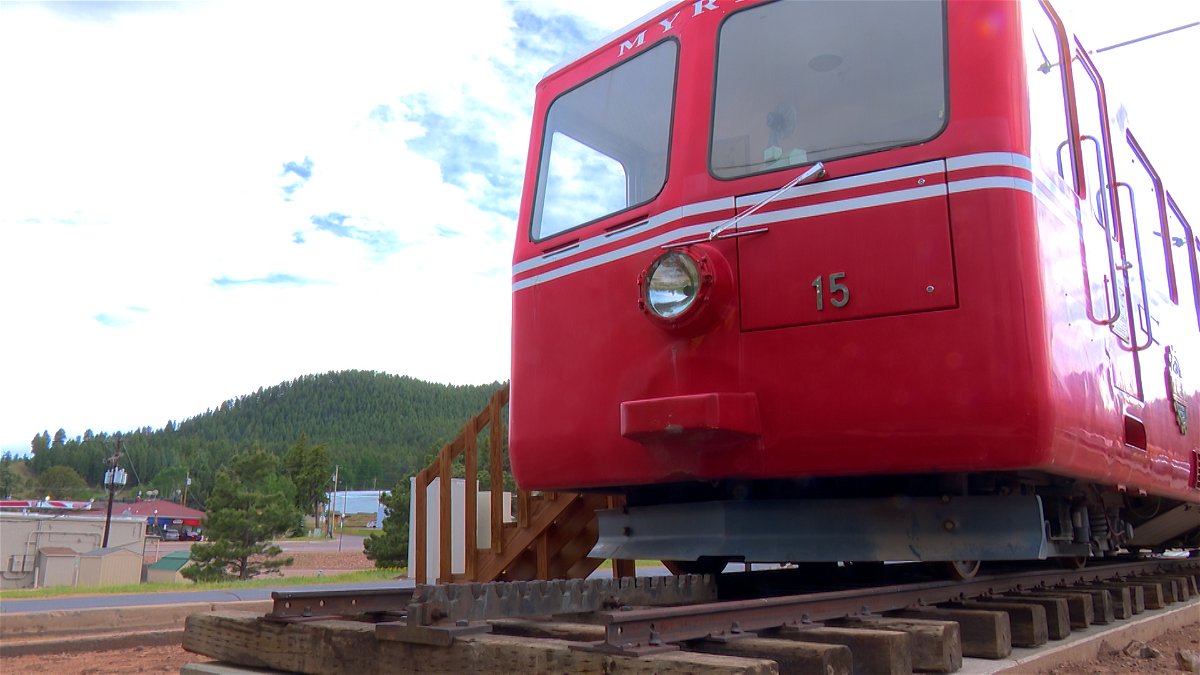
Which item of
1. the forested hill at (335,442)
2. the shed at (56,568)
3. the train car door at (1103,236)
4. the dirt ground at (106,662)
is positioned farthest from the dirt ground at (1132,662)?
the forested hill at (335,442)

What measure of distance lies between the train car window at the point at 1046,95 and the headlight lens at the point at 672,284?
1.27 metres

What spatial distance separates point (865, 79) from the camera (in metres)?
3.48

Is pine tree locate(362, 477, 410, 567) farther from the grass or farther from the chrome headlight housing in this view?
the chrome headlight housing

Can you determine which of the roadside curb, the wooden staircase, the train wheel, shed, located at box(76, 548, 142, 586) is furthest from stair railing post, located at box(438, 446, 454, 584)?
shed, located at box(76, 548, 142, 586)

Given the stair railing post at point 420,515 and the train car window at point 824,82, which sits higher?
the train car window at point 824,82

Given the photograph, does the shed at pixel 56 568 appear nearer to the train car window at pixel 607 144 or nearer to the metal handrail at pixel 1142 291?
the train car window at pixel 607 144

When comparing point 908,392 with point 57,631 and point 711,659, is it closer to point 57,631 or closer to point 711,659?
point 711,659

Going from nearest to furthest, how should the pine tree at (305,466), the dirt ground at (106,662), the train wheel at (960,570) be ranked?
1. the train wheel at (960,570)
2. the dirt ground at (106,662)
3. the pine tree at (305,466)

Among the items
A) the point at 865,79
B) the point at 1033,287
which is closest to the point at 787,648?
the point at 1033,287

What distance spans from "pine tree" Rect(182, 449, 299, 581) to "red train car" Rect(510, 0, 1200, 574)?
4113 cm

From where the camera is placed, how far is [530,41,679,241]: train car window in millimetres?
4059

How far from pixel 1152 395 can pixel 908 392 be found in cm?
227

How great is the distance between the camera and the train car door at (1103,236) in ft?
12.9

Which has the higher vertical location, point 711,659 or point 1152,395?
point 1152,395
